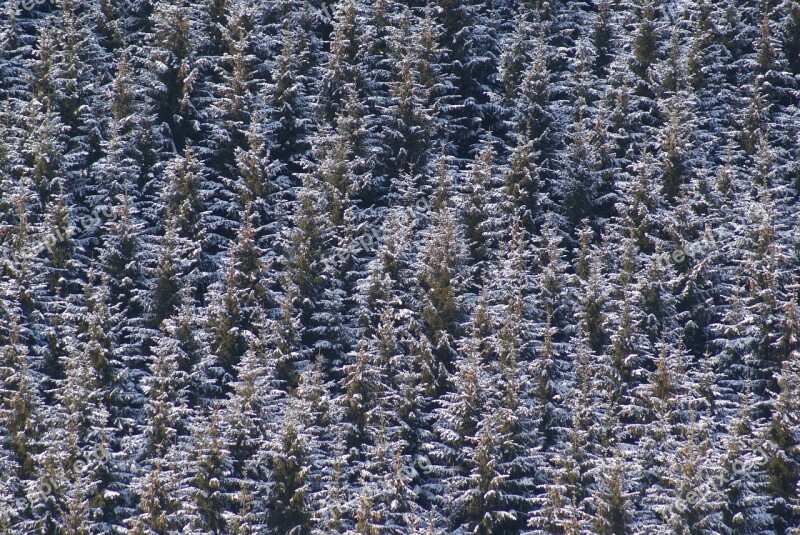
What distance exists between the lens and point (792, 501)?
4462cm

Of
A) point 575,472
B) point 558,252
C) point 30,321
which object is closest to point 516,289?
point 558,252

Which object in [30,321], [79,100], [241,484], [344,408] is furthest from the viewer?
[79,100]

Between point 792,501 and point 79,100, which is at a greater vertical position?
point 79,100

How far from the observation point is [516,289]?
50.9 metres

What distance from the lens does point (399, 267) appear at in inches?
2057

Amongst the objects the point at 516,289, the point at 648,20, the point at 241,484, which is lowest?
the point at 241,484

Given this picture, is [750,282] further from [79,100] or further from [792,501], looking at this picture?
[79,100]

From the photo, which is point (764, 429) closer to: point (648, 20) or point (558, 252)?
point (558, 252)

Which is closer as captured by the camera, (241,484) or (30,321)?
(241,484)

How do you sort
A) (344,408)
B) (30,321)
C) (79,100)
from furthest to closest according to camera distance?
(79,100), (30,321), (344,408)

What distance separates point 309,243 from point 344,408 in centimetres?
747

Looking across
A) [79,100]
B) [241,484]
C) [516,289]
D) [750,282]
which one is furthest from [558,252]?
[79,100]

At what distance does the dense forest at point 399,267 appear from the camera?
44.3 metres

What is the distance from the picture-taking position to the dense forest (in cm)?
4434
